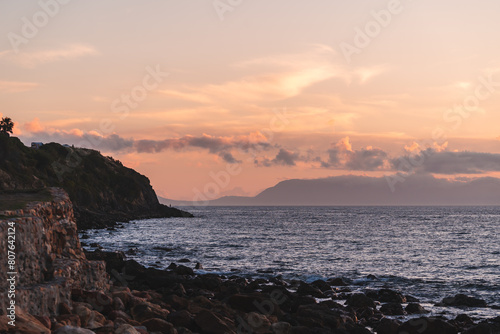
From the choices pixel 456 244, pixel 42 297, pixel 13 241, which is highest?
pixel 13 241

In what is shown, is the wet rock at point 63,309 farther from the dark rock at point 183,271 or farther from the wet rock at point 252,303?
the dark rock at point 183,271

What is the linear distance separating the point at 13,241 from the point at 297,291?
60.6 feet

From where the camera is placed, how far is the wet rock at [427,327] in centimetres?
1922

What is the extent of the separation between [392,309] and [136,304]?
42.8 ft

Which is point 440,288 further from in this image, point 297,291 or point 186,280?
point 186,280

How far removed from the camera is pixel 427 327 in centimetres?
1936

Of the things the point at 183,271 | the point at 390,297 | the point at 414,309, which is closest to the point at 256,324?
the point at 414,309

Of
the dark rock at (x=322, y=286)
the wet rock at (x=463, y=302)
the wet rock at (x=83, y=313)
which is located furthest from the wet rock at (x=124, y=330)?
the wet rock at (x=463, y=302)

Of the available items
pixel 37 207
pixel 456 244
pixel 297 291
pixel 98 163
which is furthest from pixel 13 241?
pixel 98 163

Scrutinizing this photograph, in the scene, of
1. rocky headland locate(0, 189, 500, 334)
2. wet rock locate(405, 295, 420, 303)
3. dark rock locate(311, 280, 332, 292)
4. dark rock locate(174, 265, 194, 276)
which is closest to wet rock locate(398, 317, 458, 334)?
rocky headland locate(0, 189, 500, 334)

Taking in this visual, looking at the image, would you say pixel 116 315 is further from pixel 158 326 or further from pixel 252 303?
pixel 252 303

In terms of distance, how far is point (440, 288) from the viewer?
3180 cm

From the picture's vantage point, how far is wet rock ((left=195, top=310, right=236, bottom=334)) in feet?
55.0

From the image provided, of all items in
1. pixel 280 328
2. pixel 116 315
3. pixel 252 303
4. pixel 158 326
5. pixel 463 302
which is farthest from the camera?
pixel 463 302
